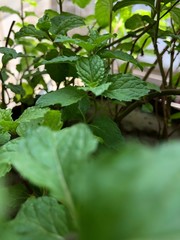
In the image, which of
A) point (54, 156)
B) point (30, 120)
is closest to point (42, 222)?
point (54, 156)

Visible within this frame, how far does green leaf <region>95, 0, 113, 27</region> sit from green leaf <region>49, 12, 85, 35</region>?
0.12m

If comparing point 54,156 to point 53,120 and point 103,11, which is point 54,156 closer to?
point 53,120

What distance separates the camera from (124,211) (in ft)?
0.40

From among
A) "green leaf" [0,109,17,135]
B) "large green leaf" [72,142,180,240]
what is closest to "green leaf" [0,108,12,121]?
"green leaf" [0,109,17,135]

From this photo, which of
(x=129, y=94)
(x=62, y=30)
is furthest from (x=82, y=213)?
(x=62, y=30)

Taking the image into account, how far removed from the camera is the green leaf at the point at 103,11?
23.9 inches

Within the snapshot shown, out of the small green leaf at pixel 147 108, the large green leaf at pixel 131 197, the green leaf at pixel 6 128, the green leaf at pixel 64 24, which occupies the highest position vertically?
the green leaf at pixel 64 24

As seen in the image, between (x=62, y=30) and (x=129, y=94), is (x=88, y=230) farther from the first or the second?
(x=62, y=30)

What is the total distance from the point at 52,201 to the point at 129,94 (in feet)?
0.65

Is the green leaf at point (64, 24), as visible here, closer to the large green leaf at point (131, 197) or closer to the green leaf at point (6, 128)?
the green leaf at point (6, 128)

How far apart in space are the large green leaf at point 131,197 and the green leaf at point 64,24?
1.28 ft

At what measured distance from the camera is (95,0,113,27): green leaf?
0.61m

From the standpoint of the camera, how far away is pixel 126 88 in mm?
405

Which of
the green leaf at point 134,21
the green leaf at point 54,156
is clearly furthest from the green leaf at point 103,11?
the green leaf at point 54,156
